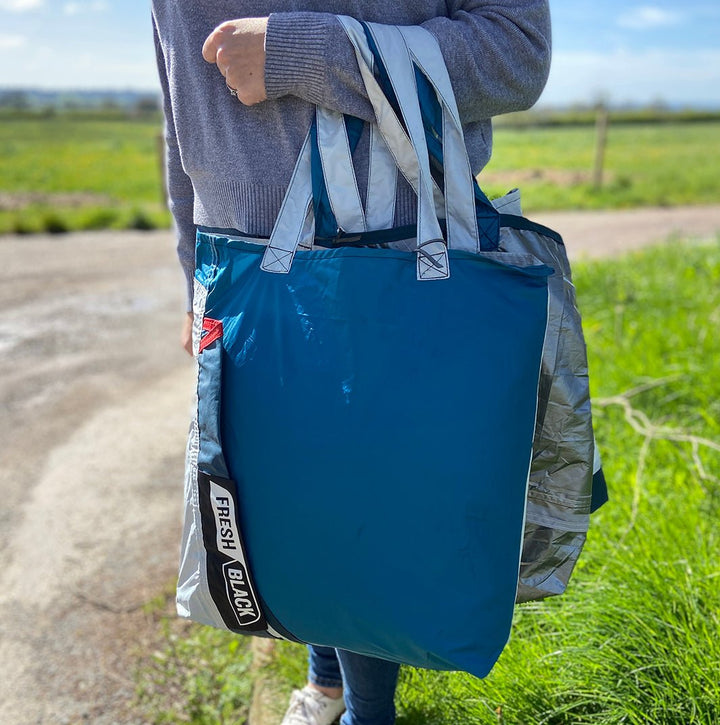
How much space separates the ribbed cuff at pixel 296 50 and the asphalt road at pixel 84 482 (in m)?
1.81

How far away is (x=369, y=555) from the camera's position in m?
1.12

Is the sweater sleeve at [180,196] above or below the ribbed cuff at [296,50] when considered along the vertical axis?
below

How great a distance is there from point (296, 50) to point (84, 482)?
9.20 ft

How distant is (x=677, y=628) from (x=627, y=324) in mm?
2799

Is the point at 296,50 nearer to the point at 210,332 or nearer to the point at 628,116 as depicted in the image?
the point at 210,332

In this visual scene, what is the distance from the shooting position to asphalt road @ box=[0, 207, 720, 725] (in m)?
2.42

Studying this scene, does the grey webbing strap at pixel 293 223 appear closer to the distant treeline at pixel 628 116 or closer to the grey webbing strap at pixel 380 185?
the grey webbing strap at pixel 380 185

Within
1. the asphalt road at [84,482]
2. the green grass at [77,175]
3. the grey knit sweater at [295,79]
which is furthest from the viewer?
the green grass at [77,175]

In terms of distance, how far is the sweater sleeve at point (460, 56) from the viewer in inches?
46.7

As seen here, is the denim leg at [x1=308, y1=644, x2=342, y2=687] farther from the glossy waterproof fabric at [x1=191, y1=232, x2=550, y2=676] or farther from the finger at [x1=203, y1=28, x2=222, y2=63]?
the finger at [x1=203, y1=28, x2=222, y2=63]

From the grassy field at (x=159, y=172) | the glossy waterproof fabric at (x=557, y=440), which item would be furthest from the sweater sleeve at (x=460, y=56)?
the grassy field at (x=159, y=172)

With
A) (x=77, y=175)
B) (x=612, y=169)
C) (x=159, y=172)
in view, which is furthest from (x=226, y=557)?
(x=77, y=175)

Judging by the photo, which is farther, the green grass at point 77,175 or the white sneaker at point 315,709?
the green grass at point 77,175

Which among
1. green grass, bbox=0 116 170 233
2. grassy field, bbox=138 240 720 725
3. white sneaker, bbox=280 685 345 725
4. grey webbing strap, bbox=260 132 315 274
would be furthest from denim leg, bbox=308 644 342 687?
green grass, bbox=0 116 170 233
